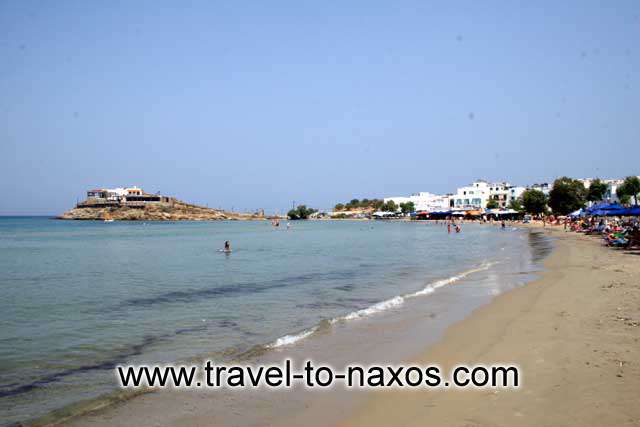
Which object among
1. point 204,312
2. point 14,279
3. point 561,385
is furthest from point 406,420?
point 14,279

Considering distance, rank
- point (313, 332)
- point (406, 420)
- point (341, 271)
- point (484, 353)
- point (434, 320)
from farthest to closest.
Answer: point (341, 271) < point (434, 320) < point (313, 332) < point (484, 353) < point (406, 420)

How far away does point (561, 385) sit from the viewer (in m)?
7.02

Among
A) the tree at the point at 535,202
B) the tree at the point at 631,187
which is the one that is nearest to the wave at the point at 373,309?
the tree at the point at 631,187

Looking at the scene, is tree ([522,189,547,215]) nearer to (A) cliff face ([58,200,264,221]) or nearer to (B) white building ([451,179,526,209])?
(B) white building ([451,179,526,209])

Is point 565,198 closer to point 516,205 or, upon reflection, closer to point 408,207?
point 516,205

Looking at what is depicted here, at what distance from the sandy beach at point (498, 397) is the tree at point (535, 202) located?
100085 mm

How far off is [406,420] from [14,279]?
24.3 metres

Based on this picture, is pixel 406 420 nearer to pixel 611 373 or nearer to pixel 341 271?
pixel 611 373

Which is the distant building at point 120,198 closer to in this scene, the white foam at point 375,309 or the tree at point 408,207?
the tree at point 408,207

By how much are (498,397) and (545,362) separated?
199 cm

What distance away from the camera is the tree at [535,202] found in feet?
341

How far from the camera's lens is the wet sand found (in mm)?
6102

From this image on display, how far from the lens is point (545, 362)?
325 inches

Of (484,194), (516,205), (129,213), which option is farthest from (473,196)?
(129,213)
